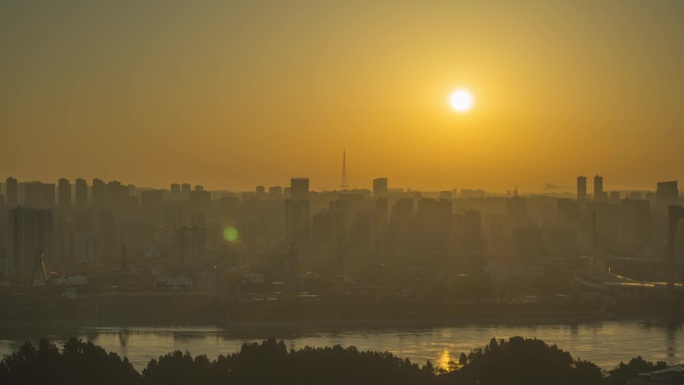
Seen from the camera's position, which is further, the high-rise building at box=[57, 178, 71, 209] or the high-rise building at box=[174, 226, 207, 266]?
the high-rise building at box=[57, 178, 71, 209]

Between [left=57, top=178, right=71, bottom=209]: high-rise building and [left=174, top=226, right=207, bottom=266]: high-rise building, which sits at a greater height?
[left=57, top=178, right=71, bottom=209]: high-rise building

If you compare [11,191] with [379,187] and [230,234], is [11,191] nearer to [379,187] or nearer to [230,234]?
[230,234]

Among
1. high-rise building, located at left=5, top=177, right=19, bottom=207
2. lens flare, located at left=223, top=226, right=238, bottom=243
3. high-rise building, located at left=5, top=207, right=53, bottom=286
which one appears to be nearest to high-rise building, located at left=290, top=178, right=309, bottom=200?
lens flare, located at left=223, top=226, right=238, bottom=243

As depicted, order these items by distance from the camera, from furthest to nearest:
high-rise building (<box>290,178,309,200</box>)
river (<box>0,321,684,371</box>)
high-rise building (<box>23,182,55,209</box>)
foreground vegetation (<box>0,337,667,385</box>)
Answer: high-rise building (<box>290,178,309,200</box>), high-rise building (<box>23,182,55,209</box>), river (<box>0,321,684,371</box>), foreground vegetation (<box>0,337,667,385</box>)

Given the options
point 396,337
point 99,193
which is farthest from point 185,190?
point 396,337

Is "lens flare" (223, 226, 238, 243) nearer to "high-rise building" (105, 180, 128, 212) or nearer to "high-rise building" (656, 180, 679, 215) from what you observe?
"high-rise building" (105, 180, 128, 212)
